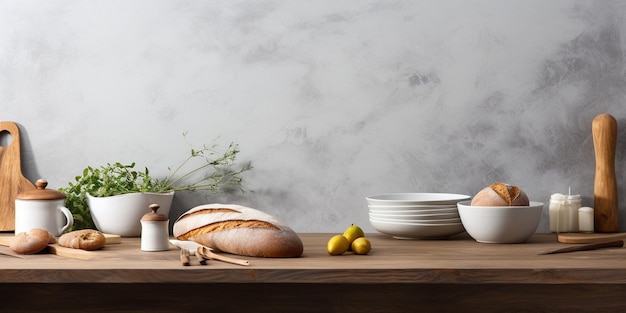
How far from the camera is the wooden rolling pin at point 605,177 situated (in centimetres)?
232

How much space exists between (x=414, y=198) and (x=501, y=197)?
1.15ft

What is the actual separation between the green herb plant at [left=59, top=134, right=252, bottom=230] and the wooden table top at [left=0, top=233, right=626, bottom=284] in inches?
20.2

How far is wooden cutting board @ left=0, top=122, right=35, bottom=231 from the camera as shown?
243 cm

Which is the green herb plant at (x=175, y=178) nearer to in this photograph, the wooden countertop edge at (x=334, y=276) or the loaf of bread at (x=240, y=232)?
the loaf of bread at (x=240, y=232)

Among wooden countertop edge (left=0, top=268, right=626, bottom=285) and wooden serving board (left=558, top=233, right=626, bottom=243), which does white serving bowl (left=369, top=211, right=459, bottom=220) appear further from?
wooden countertop edge (left=0, top=268, right=626, bottom=285)

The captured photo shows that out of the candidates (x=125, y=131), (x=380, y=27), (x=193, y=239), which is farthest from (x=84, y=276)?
(x=380, y=27)

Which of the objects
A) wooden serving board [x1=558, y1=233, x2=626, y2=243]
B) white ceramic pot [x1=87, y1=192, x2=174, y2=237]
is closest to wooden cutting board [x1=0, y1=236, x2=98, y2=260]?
white ceramic pot [x1=87, y1=192, x2=174, y2=237]

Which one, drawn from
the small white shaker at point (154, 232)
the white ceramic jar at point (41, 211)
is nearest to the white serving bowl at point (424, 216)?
the small white shaker at point (154, 232)

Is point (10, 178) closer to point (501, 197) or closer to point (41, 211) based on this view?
point (41, 211)

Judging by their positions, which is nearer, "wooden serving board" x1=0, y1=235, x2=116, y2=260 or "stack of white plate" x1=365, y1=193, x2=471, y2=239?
"wooden serving board" x1=0, y1=235, x2=116, y2=260

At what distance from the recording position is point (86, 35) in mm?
2523

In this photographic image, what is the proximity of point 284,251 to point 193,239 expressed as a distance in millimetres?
309

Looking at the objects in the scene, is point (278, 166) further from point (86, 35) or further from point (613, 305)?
point (613, 305)

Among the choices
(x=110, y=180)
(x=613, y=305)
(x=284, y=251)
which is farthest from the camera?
(x=110, y=180)
